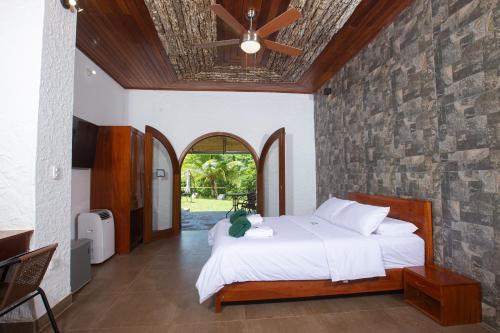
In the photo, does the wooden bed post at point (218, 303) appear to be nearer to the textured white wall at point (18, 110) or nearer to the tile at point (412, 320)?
the tile at point (412, 320)

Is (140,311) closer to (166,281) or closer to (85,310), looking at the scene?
(85,310)

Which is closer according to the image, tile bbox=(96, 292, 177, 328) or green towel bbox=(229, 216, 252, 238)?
tile bbox=(96, 292, 177, 328)

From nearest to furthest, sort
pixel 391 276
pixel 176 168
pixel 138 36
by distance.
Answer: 1. pixel 391 276
2. pixel 138 36
3. pixel 176 168

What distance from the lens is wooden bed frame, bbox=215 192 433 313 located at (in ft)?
8.07

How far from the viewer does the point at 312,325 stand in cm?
221

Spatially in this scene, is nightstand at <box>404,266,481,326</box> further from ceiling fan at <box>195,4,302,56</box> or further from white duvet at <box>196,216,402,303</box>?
ceiling fan at <box>195,4,302,56</box>

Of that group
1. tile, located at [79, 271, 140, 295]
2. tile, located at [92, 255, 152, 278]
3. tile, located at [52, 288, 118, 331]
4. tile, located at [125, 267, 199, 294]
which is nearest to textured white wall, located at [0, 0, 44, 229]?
tile, located at [52, 288, 118, 331]

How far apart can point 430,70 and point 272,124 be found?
11.6ft

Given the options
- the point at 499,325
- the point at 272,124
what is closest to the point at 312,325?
the point at 499,325

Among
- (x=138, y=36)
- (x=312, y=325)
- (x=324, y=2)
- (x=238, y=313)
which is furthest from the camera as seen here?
(x=138, y=36)

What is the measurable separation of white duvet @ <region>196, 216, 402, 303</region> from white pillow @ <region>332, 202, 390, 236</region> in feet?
0.63

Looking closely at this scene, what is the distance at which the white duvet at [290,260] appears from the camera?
239 cm

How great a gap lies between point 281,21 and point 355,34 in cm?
148

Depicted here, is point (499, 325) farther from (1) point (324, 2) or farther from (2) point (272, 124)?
(2) point (272, 124)
